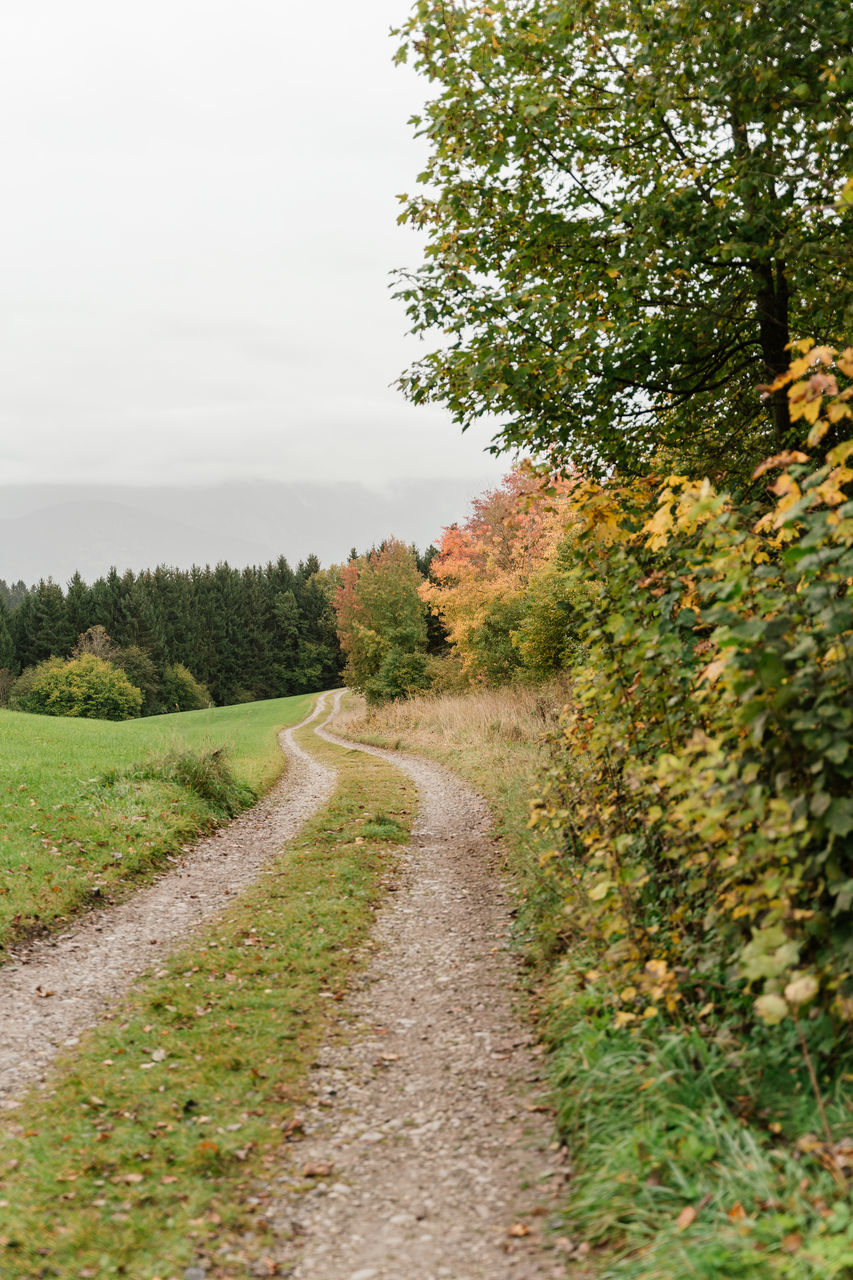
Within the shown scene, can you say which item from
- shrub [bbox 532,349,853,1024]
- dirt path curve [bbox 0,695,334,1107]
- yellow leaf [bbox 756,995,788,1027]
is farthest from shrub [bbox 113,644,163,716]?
yellow leaf [bbox 756,995,788,1027]

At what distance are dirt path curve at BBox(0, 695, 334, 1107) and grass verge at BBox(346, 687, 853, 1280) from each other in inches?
141

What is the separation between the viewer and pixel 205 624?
82062 millimetres

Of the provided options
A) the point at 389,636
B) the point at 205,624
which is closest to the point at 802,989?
the point at 389,636

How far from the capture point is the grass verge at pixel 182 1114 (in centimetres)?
349

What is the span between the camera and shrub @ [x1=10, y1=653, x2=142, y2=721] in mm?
59406

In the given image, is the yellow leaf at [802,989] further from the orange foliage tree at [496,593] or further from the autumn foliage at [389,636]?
the autumn foliage at [389,636]

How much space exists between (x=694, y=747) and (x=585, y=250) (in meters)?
6.13

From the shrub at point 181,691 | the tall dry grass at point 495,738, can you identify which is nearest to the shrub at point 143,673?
the shrub at point 181,691

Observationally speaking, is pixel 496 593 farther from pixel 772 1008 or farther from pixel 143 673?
pixel 143 673

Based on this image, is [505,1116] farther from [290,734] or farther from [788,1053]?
[290,734]

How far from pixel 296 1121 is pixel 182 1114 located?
0.69m

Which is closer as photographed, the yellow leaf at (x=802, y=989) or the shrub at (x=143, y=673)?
the yellow leaf at (x=802, y=989)

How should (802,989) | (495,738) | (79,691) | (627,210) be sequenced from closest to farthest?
(802,989) < (627,210) < (495,738) < (79,691)

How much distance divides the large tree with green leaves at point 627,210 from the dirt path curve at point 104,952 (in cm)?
637
